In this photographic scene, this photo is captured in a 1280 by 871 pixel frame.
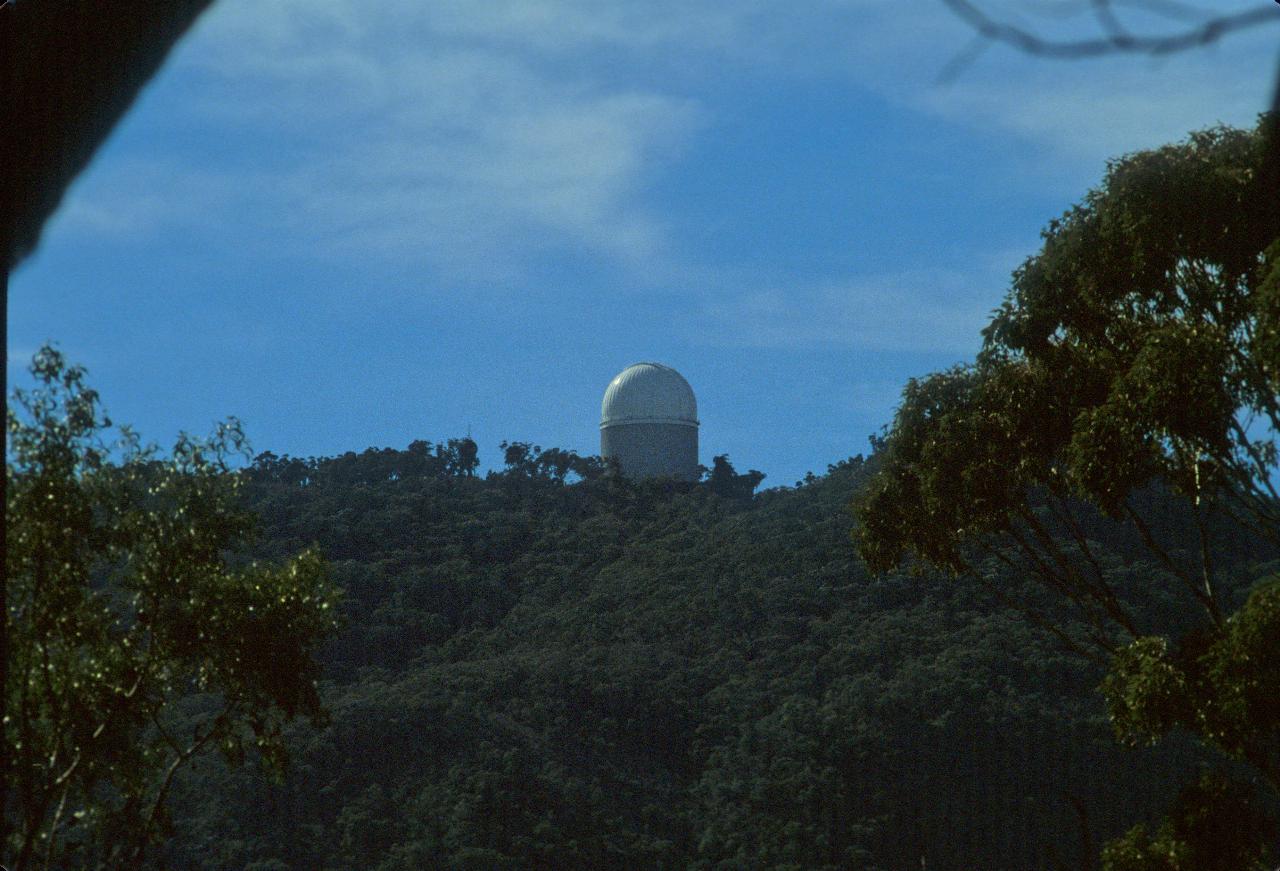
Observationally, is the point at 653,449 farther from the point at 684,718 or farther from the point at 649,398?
the point at 684,718

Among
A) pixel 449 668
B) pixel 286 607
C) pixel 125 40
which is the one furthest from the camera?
pixel 449 668

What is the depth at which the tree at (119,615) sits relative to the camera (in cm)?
1062

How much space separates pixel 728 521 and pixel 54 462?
34.1 meters

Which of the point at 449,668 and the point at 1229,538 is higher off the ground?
the point at 1229,538

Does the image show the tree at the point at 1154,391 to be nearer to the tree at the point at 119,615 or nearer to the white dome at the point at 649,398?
the tree at the point at 119,615

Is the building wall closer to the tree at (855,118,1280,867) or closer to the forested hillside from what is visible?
the forested hillside

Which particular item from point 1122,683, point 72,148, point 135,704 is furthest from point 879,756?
point 72,148

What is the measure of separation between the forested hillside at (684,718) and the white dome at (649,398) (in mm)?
8672

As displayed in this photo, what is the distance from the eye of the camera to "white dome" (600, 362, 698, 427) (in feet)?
169

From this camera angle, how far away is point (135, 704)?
480 inches

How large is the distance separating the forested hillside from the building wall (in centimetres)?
800

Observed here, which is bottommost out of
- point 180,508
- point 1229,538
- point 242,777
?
point 242,777

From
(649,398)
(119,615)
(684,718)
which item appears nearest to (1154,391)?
(119,615)

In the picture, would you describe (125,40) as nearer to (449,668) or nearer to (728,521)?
(449,668)
